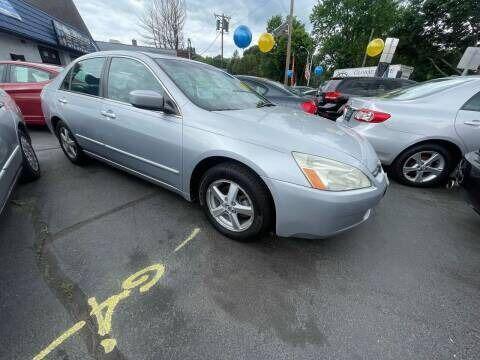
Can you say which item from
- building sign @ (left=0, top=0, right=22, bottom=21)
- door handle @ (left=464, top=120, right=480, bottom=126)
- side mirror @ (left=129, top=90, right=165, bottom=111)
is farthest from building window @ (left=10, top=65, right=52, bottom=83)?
building sign @ (left=0, top=0, right=22, bottom=21)

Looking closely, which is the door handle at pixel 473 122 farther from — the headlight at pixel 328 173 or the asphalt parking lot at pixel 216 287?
the headlight at pixel 328 173

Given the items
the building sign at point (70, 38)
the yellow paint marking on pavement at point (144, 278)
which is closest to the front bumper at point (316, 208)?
the yellow paint marking on pavement at point (144, 278)

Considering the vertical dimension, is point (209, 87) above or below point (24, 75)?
above

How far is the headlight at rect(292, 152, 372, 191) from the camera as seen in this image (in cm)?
167

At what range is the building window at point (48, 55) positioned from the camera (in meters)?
13.4

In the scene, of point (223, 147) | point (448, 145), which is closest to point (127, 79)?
point (223, 147)

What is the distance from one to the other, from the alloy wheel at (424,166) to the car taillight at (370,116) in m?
0.68

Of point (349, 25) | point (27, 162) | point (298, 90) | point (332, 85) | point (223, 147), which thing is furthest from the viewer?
point (349, 25)

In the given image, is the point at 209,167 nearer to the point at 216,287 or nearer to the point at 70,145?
the point at 216,287

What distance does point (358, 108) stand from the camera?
3.53 metres

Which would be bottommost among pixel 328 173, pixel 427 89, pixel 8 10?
pixel 328 173

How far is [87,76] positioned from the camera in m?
2.94

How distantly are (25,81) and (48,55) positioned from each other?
12486mm

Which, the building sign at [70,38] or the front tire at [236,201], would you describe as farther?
the building sign at [70,38]
